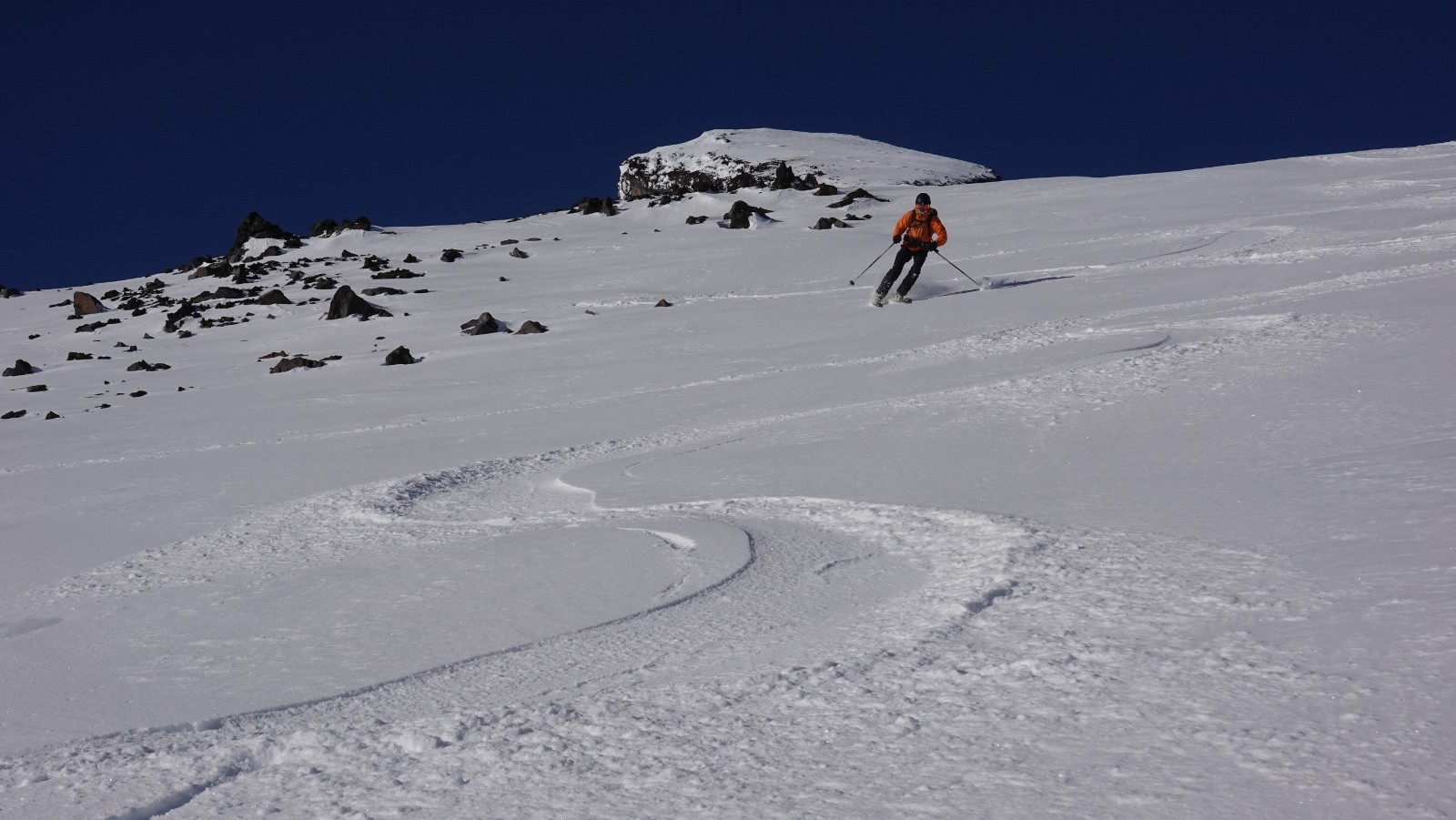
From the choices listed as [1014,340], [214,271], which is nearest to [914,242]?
[1014,340]

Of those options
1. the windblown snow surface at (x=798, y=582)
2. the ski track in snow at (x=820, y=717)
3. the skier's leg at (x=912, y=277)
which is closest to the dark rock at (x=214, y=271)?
the windblown snow surface at (x=798, y=582)

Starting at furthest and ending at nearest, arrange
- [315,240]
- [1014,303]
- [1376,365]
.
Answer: [315,240], [1014,303], [1376,365]

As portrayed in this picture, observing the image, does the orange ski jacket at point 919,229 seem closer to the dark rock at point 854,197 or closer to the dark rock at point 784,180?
the dark rock at point 854,197

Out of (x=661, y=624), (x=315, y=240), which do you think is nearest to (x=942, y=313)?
(x=661, y=624)

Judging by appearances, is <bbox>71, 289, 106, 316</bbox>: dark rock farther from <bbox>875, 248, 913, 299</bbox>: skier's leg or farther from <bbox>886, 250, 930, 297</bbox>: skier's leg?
<bbox>886, 250, 930, 297</bbox>: skier's leg

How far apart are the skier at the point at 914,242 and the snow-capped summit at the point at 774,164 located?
2278 cm

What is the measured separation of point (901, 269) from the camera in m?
13.5

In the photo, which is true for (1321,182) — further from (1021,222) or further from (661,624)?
(661,624)

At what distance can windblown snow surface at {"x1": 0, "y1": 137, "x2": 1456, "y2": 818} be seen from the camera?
259 centimetres

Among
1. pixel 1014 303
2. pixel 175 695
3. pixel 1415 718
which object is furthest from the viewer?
pixel 1014 303

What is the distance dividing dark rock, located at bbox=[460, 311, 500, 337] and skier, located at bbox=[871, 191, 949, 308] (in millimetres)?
4689

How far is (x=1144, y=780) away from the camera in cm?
239

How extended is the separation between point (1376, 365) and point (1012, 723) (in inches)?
196

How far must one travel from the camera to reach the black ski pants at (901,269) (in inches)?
525
